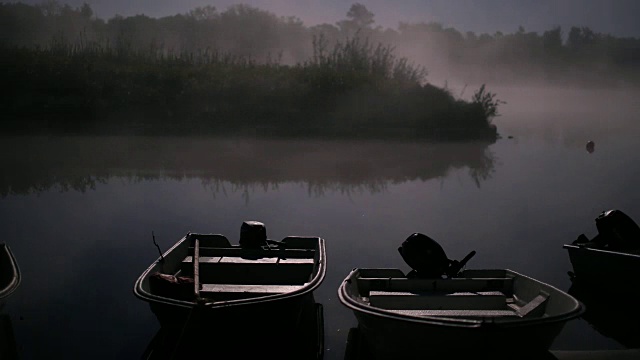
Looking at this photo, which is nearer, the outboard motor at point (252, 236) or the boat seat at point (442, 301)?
the boat seat at point (442, 301)

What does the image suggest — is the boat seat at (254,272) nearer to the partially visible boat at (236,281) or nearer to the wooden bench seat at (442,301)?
the partially visible boat at (236,281)

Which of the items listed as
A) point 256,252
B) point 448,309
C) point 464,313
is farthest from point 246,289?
point 464,313

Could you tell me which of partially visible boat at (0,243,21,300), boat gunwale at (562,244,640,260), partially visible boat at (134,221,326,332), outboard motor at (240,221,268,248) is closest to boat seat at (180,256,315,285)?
partially visible boat at (134,221,326,332)

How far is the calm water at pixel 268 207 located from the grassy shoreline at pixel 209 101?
145cm

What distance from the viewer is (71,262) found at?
11508 mm

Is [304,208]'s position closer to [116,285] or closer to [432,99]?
[116,285]

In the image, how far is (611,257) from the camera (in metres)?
10.4

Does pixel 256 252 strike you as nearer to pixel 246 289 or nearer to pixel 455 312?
pixel 246 289

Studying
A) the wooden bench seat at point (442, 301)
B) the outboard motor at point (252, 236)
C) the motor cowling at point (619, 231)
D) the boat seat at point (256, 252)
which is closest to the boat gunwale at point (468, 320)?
the wooden bench seat at point (442, 301)

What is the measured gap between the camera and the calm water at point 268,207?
925cm

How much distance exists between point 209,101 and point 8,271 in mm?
21249

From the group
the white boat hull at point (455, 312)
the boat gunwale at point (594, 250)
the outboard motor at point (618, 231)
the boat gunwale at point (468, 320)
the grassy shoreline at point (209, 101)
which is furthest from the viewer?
the grassy shoreline at point (209, 101)

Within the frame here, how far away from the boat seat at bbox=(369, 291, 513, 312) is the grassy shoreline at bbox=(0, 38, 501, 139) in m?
21.0

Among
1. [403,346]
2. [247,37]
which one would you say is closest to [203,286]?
[403,346]
